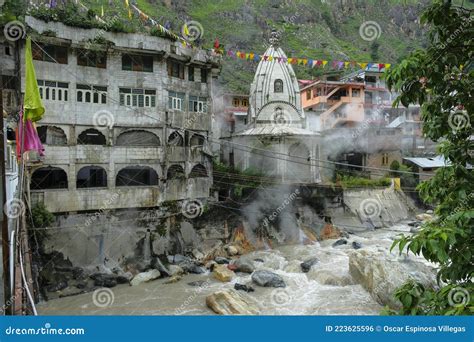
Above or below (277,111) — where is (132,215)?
below

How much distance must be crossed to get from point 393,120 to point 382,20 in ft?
228

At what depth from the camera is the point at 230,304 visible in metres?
16.6

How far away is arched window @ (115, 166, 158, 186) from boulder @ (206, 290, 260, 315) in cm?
1054

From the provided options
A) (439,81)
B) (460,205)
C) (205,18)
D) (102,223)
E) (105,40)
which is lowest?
(102,223)

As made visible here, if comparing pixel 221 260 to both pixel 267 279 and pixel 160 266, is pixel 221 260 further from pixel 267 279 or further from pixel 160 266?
pixel 267 279

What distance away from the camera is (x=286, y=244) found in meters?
27.3

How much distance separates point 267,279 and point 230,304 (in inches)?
156

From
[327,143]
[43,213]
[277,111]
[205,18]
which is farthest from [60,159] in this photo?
[205,18]

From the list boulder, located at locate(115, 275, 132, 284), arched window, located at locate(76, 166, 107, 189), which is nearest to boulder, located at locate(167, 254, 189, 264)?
boulder, located at locate(115, 275, 132, 284)

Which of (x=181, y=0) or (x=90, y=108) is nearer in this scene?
(x=90, y=108)

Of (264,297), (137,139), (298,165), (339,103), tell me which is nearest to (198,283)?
(264,297)

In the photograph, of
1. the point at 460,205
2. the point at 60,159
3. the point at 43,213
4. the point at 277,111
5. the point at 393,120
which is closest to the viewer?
the point at 460,205

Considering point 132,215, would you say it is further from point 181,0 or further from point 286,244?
point 181,0

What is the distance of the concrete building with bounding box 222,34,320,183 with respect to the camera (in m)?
32.0
